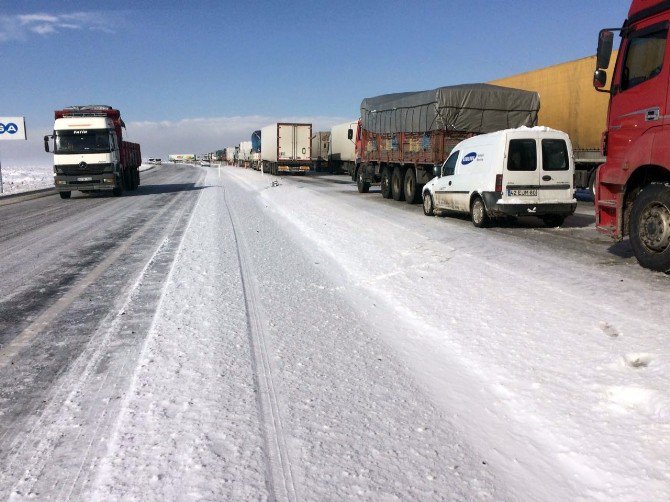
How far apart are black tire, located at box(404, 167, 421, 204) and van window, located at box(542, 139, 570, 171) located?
6.38 m

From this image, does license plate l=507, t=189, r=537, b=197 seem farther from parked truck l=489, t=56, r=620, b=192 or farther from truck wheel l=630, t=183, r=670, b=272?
parked truck l=489, t=56, r=620, b=192

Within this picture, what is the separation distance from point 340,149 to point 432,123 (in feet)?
86.9

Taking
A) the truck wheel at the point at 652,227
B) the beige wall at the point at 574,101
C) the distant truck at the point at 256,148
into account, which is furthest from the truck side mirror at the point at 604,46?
the distant truck at the point at 256,148

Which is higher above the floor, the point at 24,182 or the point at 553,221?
the point at 553,221

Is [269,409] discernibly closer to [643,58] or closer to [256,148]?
[643,58]

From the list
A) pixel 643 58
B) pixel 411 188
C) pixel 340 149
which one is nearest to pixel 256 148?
pixel 340 149

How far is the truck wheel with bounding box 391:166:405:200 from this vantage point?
60.2 ft

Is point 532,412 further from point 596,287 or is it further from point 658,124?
point 658,124

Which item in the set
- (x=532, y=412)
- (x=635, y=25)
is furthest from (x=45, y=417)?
(x=635, y=25)

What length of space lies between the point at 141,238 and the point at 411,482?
901 centimetres

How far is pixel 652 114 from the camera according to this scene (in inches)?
258

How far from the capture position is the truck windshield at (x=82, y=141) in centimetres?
2058

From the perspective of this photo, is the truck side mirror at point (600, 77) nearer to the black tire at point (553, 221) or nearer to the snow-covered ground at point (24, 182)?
the black tire at point (553, 221)

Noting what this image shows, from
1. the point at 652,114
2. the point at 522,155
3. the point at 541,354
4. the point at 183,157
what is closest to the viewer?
the point at 541,354
